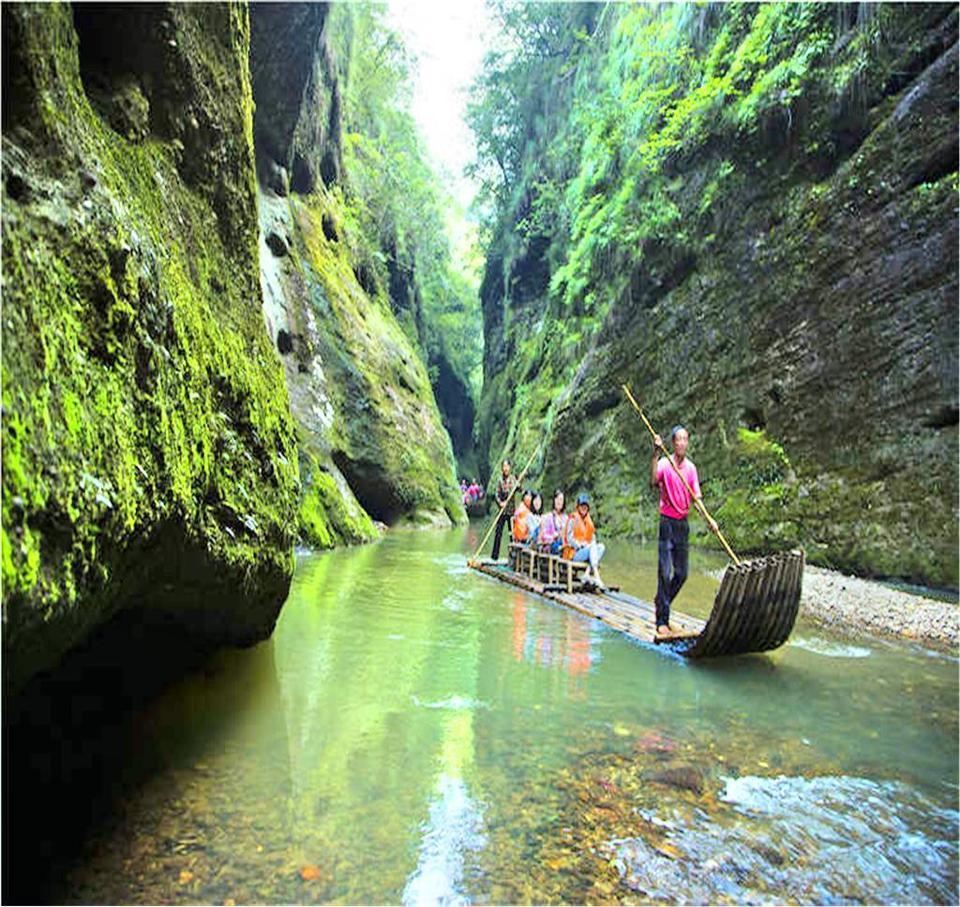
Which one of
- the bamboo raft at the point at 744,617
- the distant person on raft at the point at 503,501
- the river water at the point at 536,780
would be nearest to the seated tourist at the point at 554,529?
the distant person on raft at the point at 503,501

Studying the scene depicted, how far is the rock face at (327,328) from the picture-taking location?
49.0ft

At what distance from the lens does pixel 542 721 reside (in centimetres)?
464

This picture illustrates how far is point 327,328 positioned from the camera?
18516 mm

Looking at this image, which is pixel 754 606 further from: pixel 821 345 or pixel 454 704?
pixel 821 345

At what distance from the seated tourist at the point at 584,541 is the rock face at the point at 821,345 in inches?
173

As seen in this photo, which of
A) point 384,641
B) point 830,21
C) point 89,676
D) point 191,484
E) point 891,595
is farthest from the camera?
point 830,21

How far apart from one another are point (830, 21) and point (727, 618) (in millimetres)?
13686

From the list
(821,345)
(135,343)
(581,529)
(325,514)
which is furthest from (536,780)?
(821,345)

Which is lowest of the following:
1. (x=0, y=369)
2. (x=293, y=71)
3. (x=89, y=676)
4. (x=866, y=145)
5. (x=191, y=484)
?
(x=89, y=676)

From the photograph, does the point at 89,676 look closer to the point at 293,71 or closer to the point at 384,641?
the point at 384,641

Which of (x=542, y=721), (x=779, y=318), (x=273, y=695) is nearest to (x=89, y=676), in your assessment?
(x=273, y=695)

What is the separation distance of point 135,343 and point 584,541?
8079mm

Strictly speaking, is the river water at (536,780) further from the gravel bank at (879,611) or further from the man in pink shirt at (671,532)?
the gravel bank at (879,611)

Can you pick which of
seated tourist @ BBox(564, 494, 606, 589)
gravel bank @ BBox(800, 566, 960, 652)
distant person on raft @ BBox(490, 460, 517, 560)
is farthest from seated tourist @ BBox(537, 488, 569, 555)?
gravel bank @ BBox(800, 566, 960, 652)
